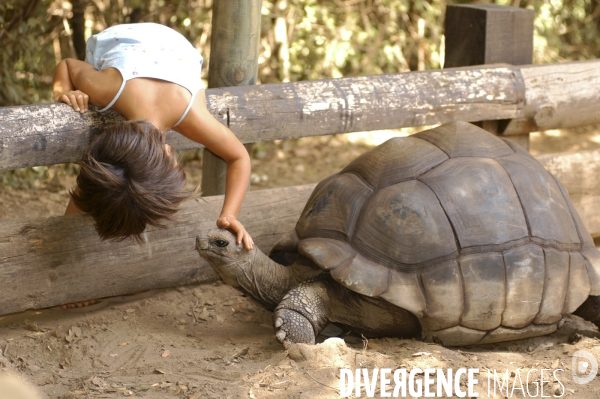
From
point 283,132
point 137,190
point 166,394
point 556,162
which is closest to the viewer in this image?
point 166,394

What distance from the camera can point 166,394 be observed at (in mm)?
2441

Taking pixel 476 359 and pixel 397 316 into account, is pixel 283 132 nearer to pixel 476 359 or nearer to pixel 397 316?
pixel 397 316

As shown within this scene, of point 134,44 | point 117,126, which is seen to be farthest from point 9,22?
point 117,126

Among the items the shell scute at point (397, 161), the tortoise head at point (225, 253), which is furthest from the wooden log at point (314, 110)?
the tortoise head at point (225, 253)

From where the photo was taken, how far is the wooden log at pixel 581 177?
407 cm

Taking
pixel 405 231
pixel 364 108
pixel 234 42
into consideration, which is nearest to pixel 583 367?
pixel 405 231

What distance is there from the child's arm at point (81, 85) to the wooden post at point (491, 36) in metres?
2.15

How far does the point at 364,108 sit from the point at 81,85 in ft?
4.63

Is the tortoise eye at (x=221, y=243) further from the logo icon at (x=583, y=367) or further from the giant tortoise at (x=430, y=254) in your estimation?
the logo icon at (x=583, y=367)

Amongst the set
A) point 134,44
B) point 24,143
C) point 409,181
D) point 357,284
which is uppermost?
point 134,44

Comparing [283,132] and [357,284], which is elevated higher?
[283,132]

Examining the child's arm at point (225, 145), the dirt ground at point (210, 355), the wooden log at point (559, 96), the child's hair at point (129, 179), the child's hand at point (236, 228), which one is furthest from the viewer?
the wooden log at point (559, 96)

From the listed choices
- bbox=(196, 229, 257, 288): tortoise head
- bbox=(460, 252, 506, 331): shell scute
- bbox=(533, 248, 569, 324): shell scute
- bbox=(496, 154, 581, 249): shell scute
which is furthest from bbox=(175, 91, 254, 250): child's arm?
bbox=(533, 248, 569, 324): shell scute

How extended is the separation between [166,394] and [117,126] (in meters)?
1.01
